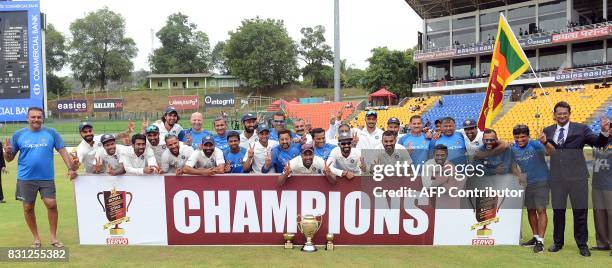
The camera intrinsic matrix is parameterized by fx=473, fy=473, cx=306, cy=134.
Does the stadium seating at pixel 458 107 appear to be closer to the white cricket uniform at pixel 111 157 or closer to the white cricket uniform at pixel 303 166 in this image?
the white cricket uniform at pixel 303 166

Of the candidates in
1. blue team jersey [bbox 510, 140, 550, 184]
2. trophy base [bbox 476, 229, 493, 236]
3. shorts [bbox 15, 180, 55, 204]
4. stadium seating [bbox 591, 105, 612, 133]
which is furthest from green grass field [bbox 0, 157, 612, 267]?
stadium seating [bbox 591, 105, 612, 133]

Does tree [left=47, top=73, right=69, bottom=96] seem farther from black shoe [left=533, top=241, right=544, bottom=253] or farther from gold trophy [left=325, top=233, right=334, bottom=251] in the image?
black shoe [left=533, top=241, right=544, bottom=253]

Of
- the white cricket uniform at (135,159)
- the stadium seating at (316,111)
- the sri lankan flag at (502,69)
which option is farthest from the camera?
the stadium seating at (316,111)

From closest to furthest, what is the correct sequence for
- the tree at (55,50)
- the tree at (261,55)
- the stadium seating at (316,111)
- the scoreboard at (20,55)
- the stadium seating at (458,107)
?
the scoreboard at (20,55) → the stadium seating at (458,107) → the stadium seating at (316,111) → the tree at (261,55) → the tree at (55,50)

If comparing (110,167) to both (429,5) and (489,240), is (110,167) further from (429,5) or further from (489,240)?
(429,5)

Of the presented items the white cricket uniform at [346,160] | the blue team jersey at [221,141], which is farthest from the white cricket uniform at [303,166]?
the blue team jersey at [221,141]

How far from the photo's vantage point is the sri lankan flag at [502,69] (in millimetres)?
8461

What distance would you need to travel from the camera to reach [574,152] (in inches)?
242

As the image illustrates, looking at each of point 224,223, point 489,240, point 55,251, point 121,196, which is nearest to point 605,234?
point 489,240

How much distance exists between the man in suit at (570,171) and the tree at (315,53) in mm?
71608

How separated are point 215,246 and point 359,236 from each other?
2.01 metres

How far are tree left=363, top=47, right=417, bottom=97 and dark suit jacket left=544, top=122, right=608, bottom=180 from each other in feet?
165

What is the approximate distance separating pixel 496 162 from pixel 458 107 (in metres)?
33.6

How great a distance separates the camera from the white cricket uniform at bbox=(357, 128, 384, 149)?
782 centimetres
